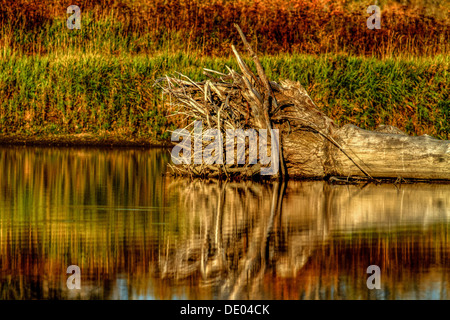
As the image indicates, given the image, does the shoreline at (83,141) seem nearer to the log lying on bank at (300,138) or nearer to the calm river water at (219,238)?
the log lying on bank at (300,138)

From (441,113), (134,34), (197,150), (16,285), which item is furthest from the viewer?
(134,34)

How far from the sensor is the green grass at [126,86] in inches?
859

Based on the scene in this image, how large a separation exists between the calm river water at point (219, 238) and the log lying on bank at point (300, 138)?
1.30ft

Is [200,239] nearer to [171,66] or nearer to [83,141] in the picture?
[83,141]

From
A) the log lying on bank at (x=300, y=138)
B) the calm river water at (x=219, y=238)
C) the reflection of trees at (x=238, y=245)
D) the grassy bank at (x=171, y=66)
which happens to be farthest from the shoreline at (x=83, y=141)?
the reflection of trees at (x=238, y=245)

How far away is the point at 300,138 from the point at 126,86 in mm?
8373

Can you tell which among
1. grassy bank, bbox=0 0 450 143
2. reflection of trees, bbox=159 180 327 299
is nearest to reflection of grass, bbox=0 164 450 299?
reflection of trees, bbox=159 180 327 299

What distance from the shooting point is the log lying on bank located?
1436 cm

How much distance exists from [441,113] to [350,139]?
7.27m

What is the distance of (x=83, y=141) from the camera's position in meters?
22.2

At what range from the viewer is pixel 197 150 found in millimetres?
15133
